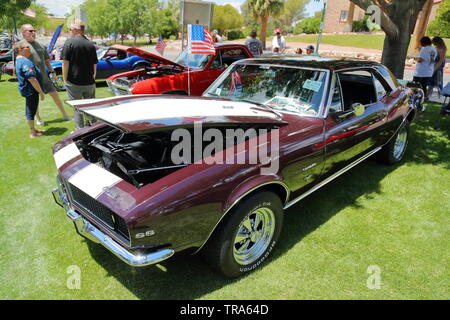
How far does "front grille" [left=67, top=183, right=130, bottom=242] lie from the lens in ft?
6.89

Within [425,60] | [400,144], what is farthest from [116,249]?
[425,60]

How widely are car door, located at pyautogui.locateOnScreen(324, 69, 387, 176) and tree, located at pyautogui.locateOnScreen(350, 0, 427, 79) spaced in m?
3.26

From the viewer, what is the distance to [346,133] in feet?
10.8

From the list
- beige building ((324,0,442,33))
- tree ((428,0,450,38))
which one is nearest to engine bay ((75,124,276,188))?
tree ((428,0,450,38))

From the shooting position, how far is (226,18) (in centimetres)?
6256

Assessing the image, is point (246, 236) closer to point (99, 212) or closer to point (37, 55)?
point (99, 212)

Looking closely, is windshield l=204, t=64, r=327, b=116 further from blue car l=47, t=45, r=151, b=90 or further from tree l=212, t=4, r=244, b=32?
tree l=212, t=4, r=244, b=32

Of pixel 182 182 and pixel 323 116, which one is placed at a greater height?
pixel 323 116

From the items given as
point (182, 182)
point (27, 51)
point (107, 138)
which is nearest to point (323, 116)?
point (182, 182)

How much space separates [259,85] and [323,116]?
2.95 feet

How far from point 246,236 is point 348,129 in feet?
5.50

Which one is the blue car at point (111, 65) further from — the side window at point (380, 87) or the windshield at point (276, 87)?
the side window at point (380, 87)

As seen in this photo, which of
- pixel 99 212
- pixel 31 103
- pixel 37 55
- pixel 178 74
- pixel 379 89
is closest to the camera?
pixel 99 212
